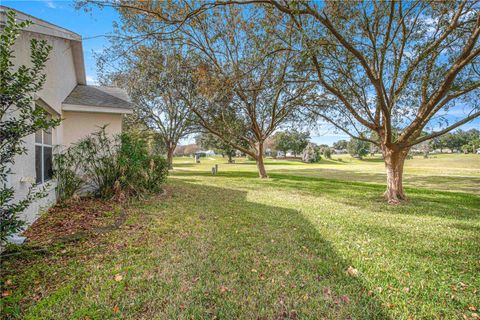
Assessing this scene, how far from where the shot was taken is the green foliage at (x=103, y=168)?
22.3 ft

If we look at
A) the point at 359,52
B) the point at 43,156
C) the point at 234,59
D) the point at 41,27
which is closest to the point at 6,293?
the point at 43,156

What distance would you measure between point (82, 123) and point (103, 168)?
184 cm

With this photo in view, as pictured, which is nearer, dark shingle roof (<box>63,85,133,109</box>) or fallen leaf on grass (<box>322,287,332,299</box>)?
fallen leaf on grass (<box>322,287,332,299</box>)

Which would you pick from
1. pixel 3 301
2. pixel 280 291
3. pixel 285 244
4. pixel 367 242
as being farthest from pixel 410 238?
pixel 3 301

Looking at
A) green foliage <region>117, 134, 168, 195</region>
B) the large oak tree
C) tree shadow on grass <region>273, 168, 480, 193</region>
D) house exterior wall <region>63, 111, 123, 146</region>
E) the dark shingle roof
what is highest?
the large oak tree

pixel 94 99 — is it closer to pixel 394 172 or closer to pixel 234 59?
pixel 234 59

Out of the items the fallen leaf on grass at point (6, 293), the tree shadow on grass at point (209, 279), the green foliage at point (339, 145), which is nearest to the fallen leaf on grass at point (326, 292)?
the tree shadow on grass at point (209, 279)

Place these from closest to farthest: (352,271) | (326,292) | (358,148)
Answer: (326,292) → (352,271) → (358,148)

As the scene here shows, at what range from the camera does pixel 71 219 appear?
5340mm

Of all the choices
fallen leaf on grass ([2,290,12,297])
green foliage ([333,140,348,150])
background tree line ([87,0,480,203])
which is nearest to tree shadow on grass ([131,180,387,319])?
fallen leaf on grass ([2,290,12,297])

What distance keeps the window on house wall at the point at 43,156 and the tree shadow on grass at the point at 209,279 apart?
2798mm

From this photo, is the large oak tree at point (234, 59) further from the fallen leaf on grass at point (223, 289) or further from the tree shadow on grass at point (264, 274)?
the fallen leaf on grass at point (223, 289)

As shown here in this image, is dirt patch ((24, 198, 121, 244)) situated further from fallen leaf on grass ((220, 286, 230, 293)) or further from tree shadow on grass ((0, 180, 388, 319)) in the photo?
fallen leaf on grass ((220, 286, 230, 293))

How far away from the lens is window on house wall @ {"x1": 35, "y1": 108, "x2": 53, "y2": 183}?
5.55 metres
